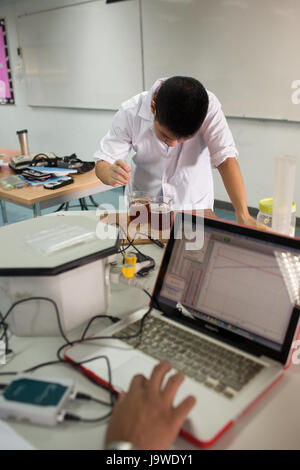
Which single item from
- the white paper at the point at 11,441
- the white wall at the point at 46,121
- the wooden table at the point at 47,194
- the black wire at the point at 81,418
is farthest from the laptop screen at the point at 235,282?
the white wall at the point at 46,121

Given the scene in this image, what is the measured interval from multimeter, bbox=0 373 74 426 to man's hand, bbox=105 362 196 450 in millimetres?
97

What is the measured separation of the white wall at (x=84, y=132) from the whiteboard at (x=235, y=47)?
0.54 feet

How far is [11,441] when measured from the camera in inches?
25.1

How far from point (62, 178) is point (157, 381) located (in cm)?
196

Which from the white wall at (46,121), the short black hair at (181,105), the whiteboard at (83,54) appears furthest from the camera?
the white wall at (46,121)

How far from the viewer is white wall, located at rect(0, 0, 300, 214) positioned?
334 centimetres

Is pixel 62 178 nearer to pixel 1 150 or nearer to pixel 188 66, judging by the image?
pixel 1 150

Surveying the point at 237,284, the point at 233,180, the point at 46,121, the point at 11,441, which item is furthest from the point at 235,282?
the point at 46,121

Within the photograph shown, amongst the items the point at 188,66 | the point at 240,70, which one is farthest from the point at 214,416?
the point at 188,66

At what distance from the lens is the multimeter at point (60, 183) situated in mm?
2291

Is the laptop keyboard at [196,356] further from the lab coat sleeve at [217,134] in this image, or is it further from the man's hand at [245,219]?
the lab coat sleeve at [217,134]

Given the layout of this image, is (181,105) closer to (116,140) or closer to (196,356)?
(116,140)

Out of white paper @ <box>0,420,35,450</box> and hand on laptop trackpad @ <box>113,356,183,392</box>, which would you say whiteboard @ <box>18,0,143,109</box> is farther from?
white paper @ <box>0,420,35,450</box>

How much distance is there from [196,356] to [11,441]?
0.36 m
